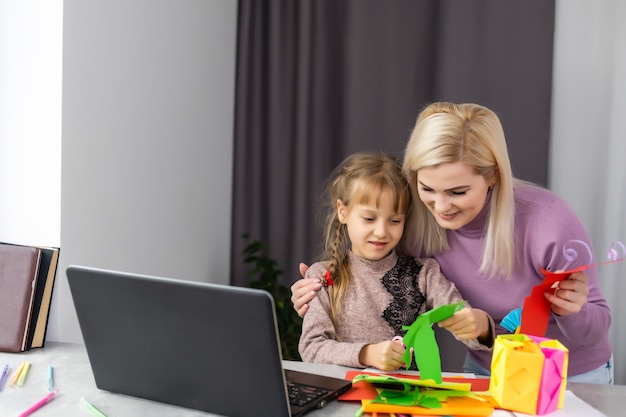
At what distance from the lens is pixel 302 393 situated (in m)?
1.13

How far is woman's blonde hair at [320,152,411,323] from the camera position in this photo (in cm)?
160

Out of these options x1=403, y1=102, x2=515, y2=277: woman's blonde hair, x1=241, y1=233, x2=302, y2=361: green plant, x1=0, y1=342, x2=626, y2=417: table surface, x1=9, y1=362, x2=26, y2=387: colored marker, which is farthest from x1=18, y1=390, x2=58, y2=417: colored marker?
x1=241, y1=233, x2=302, y2=361: green plant

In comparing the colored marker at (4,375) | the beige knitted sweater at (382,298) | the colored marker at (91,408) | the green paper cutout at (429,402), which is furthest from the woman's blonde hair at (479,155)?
the colored marker at (4,375)

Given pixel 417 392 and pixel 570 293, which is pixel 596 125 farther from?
pixel 417 392

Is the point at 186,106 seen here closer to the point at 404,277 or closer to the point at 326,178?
the point at 326,178

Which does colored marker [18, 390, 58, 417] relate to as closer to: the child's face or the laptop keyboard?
the laptop keyboard

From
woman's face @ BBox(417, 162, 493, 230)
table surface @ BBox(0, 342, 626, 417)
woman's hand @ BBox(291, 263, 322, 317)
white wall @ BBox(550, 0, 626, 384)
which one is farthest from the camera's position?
white wall @ BBox(550, 0, 626, 384)

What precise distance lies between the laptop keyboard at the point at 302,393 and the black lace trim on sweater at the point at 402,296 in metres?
0.47

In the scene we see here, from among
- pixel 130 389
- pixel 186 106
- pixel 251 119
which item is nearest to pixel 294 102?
pixel 251 119

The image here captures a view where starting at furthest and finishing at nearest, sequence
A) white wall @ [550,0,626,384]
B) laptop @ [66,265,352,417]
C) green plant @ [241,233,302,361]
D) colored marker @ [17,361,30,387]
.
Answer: green plant @ [241,233,302,361]
white wall @ [550,0,626,384]
colored marker @ [17,361,30,387]
laptop @ [66,265,352,417]

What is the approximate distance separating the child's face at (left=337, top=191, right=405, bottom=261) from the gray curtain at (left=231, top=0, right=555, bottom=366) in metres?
0.91

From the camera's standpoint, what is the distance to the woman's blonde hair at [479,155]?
1.45 metres

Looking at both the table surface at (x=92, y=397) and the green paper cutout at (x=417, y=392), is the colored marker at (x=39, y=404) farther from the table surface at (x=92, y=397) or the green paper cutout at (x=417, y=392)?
the green paper cutout at (x=417, y=392)

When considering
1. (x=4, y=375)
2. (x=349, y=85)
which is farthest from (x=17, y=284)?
(x=349, y=85)
